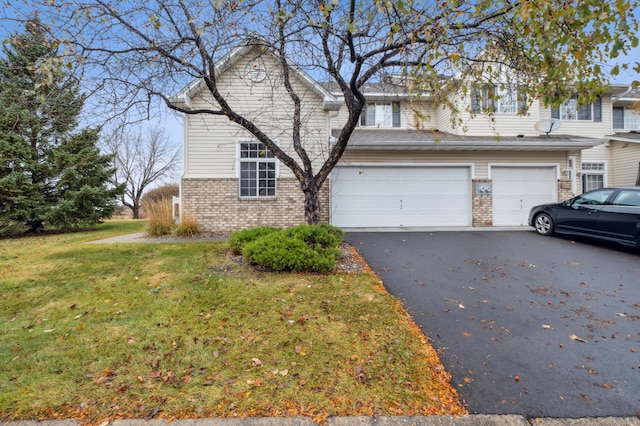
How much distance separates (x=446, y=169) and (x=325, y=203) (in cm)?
476

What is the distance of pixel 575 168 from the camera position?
1125 centimetres

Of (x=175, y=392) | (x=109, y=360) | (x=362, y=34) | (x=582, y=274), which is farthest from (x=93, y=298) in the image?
(x=582, y=274)

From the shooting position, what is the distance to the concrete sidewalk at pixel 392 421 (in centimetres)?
209

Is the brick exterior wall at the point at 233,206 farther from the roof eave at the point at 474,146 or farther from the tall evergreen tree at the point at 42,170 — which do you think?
the tall evergreen tree at the point at 42,170

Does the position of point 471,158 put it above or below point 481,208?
above

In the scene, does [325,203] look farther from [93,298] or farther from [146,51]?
[93,298]

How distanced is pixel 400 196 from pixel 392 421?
931 cm

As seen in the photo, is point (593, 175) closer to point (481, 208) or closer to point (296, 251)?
point (481, 208)

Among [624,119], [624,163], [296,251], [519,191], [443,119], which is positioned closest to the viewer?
[296,251]

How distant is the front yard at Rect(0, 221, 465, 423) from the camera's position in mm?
2273

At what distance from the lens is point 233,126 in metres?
10.1

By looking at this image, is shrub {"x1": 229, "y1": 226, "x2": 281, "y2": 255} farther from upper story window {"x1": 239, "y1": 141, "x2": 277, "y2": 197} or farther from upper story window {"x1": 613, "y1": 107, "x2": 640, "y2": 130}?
upper story window {"x1": 613, "y1": 107, "x2": 640, "y2": 130}

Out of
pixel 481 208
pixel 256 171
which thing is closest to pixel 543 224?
pixel 481 208

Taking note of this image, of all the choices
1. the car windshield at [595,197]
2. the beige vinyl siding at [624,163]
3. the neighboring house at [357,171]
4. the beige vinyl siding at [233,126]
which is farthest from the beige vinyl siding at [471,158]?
the beige vinyl siding at [624,163]
